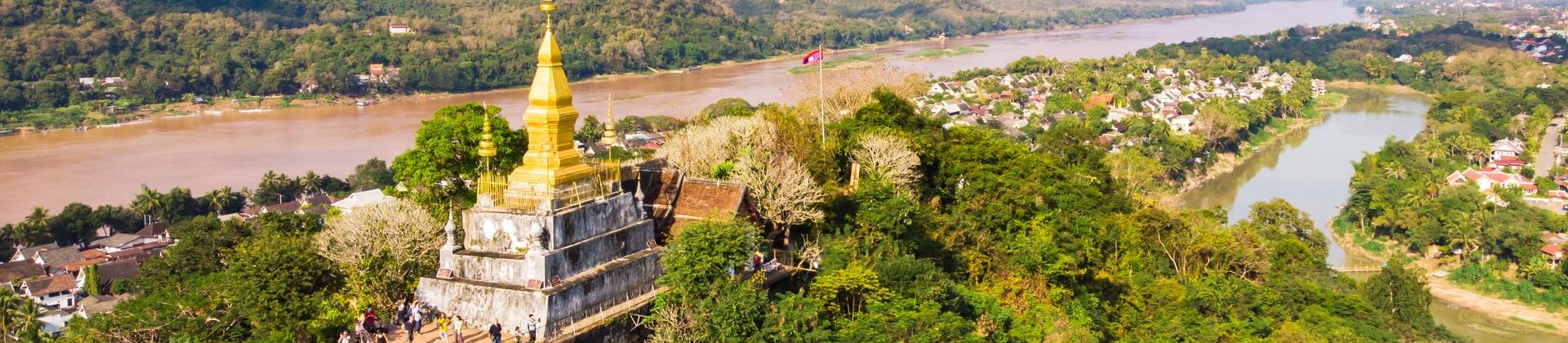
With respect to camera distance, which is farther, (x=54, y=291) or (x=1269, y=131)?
(x=1269, y=131)

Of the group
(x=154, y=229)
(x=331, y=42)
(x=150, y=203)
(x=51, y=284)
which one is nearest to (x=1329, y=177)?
(x=154, y=229)

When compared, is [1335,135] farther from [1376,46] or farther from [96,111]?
[96,111]

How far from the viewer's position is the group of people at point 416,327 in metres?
11.4

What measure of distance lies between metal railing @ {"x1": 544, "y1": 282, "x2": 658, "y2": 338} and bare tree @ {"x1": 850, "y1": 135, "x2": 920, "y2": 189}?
18.8 feet

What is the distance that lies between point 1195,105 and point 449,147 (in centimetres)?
4400

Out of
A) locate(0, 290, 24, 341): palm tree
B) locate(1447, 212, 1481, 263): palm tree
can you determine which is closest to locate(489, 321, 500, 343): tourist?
locate(0, 290, 24, 341): palm tree

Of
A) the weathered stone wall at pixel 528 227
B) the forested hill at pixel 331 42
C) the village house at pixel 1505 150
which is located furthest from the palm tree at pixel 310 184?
the village house at pixel 1505 150

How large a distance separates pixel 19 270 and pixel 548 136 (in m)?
20.0

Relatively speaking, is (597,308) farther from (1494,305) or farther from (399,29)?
(399,29)

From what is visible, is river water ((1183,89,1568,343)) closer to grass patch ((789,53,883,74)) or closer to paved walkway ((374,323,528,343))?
grass patch ((789,53,883,74))

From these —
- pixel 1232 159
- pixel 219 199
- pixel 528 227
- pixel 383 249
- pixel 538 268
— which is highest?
pixel 528 227

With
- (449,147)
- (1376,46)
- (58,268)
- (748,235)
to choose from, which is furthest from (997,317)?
(1376,46)

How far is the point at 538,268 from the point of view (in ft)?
38.1

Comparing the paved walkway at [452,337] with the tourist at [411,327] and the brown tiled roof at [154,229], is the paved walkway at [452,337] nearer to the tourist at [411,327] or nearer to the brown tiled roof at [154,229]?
the tourist at [411,327]
